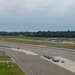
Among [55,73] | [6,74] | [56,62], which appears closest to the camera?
[6,74]

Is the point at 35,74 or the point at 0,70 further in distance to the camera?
the point at 0,70

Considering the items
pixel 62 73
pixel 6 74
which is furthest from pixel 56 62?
pixel 6 74

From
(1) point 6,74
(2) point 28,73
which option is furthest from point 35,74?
(1) point 6,74

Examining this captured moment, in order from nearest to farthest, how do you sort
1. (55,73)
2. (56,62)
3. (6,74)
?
(6,74)
(55,73)
(56,62)

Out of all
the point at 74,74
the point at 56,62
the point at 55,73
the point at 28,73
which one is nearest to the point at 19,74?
the point at 28,73

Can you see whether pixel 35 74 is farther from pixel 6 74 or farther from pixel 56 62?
pixel 56 62

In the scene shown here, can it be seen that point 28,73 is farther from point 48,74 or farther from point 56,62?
point 56,62

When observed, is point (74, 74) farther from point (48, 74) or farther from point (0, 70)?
point (0, 70)
